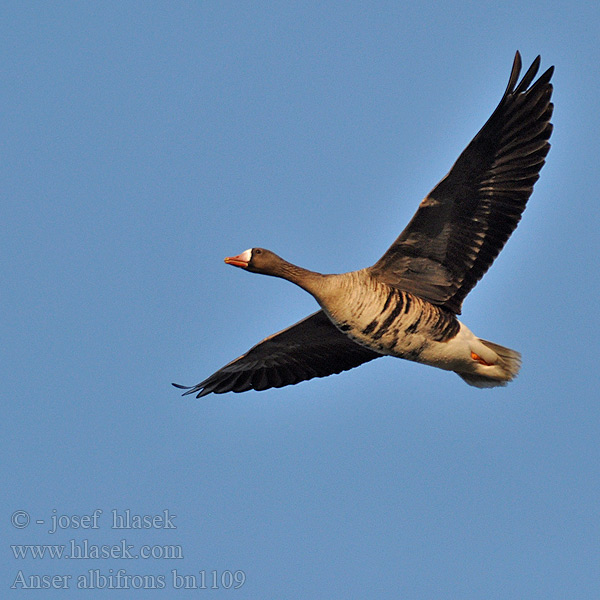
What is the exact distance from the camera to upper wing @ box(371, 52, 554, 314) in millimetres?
12508

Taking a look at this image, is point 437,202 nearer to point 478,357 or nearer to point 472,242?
point 472,242

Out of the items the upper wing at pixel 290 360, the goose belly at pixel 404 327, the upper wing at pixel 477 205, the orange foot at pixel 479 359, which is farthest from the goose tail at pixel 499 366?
the upper wing at pixel 290 360

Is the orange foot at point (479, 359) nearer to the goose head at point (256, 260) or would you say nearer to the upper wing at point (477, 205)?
the upper wing at point (477, 205)

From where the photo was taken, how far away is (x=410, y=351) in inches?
520

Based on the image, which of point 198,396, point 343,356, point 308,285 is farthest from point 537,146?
point 198,396

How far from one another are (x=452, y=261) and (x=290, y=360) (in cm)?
348

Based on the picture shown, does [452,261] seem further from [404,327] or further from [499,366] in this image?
[499,366]

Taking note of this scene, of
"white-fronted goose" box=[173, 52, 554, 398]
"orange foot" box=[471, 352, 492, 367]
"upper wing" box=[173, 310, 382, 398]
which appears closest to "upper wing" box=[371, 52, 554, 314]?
"white-fronted goose" box=[173, 52, 554, 398]

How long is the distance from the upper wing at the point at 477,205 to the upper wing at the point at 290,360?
1.90 m

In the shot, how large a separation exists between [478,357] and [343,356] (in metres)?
2.39

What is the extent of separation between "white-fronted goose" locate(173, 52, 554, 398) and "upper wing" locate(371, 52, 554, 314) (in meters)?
0.01

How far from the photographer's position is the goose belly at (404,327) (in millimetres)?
12773

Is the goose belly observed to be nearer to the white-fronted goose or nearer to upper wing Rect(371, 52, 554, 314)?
the white-fronted goose

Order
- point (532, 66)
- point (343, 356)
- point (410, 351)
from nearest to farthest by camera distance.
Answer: point (532, 66) < point (410, 351) < point (343, 356)
